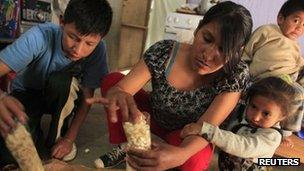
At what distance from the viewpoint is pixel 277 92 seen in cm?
139

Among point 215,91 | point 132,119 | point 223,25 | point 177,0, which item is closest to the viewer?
point 132,119

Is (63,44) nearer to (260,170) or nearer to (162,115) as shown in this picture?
(162,115)

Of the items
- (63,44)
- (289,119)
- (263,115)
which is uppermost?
(63,44)

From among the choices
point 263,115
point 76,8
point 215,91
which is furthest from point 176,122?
point 76,8

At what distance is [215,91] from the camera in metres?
1.22

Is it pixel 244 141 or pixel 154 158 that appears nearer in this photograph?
pixel 154 158

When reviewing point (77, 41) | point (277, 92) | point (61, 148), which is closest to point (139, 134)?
point (77, 41)

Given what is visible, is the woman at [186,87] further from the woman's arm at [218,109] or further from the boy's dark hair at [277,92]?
the boy's dark hair at [277,92]

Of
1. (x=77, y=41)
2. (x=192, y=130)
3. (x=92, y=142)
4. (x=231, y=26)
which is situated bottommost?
(x=92, y=142)

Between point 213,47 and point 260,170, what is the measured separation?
647mm

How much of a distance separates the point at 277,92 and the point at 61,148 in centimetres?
93

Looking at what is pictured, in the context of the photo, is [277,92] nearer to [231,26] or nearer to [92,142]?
[231,26]

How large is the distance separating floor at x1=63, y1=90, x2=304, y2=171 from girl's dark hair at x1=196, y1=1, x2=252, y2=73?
760 mm

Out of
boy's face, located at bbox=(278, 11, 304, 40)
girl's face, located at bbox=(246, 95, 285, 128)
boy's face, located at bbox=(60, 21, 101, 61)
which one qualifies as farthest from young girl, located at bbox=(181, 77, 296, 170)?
boy's face, located at bbox=(60, 21, 101, 61)
